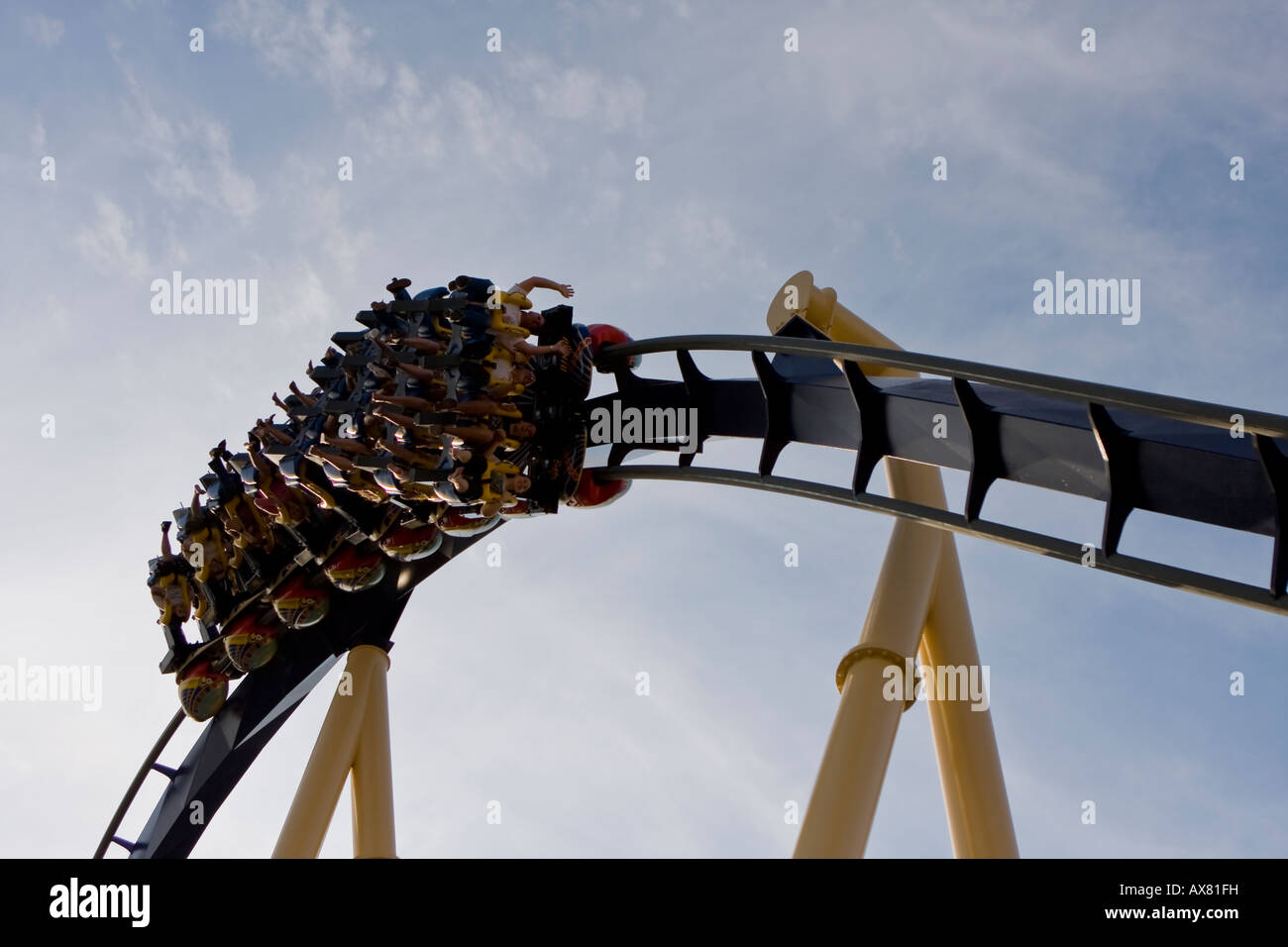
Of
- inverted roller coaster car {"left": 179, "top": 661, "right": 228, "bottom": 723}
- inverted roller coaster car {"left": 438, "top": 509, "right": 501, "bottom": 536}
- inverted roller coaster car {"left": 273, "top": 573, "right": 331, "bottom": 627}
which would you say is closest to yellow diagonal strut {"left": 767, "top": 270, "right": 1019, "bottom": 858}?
inverted roller coaster car {"left": 438, "top": 509, "right": 501, "bottom": 536}

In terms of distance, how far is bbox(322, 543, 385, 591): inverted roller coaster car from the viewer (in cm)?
933

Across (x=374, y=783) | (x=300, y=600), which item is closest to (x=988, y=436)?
(x=300, y=600)

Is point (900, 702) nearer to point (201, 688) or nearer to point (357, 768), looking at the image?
point (357, 768)

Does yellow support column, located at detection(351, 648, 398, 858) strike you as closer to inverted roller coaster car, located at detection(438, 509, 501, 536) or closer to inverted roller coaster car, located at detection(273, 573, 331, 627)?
inverted roller coaster car, located at detection(273, 573, 331, 627)

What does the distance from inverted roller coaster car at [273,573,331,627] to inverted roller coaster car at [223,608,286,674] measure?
368 millimetres

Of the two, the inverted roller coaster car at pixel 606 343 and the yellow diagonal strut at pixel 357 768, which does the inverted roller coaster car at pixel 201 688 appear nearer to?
the yellow diagonal strut at pixel 357 768

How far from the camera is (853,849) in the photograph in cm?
648

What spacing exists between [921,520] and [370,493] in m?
3.78

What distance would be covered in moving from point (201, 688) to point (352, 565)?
206cm

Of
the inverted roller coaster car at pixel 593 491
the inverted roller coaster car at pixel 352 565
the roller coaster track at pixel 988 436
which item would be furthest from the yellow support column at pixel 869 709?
the inverted roller coaster car at pixel 352 565

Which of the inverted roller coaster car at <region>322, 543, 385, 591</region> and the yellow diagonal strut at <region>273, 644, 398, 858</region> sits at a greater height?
the inverted roller coaster car at <region>322, 543, 385, 591</region>

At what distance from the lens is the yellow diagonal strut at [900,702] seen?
675 centimetres

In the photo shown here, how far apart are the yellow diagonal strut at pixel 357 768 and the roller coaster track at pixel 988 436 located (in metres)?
1.42
